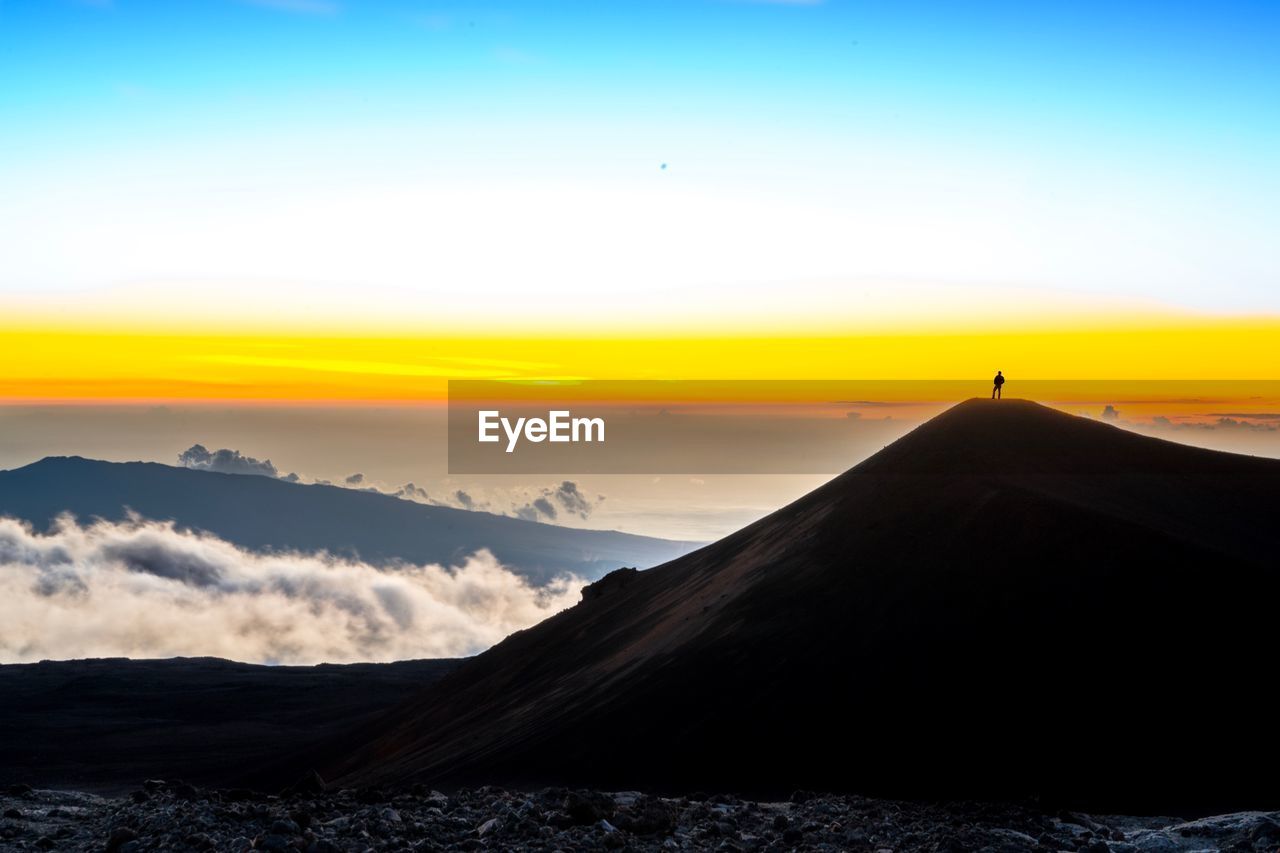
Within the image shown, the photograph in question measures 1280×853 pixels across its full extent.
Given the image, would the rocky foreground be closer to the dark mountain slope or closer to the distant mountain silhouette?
the distant mountain silhouette

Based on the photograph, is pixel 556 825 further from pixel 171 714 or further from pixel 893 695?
pixel 171 714

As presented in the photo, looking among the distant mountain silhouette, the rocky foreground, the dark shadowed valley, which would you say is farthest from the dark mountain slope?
the rocky foreground

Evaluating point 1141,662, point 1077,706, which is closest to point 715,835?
point 1077,706

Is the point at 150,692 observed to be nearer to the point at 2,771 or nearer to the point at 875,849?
the point at 2,771

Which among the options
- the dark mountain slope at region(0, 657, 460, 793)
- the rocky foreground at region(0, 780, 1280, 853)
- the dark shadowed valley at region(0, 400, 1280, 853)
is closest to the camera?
the rocky foreground at region(0, 780, 1280, 853)

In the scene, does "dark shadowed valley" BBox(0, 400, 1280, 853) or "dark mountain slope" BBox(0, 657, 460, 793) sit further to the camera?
"dark mountain slope" BBox(0, 657, 460, 793)

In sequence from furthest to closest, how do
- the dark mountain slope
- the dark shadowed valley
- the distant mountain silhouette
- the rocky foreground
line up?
1. the dark mountain slope
2. the distant mountain silhouette
3. the dark shadowed valley
4. the rocky foreground

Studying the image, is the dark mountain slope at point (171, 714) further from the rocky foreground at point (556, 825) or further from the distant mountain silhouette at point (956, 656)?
the rocky foreground at point (556, 825)
